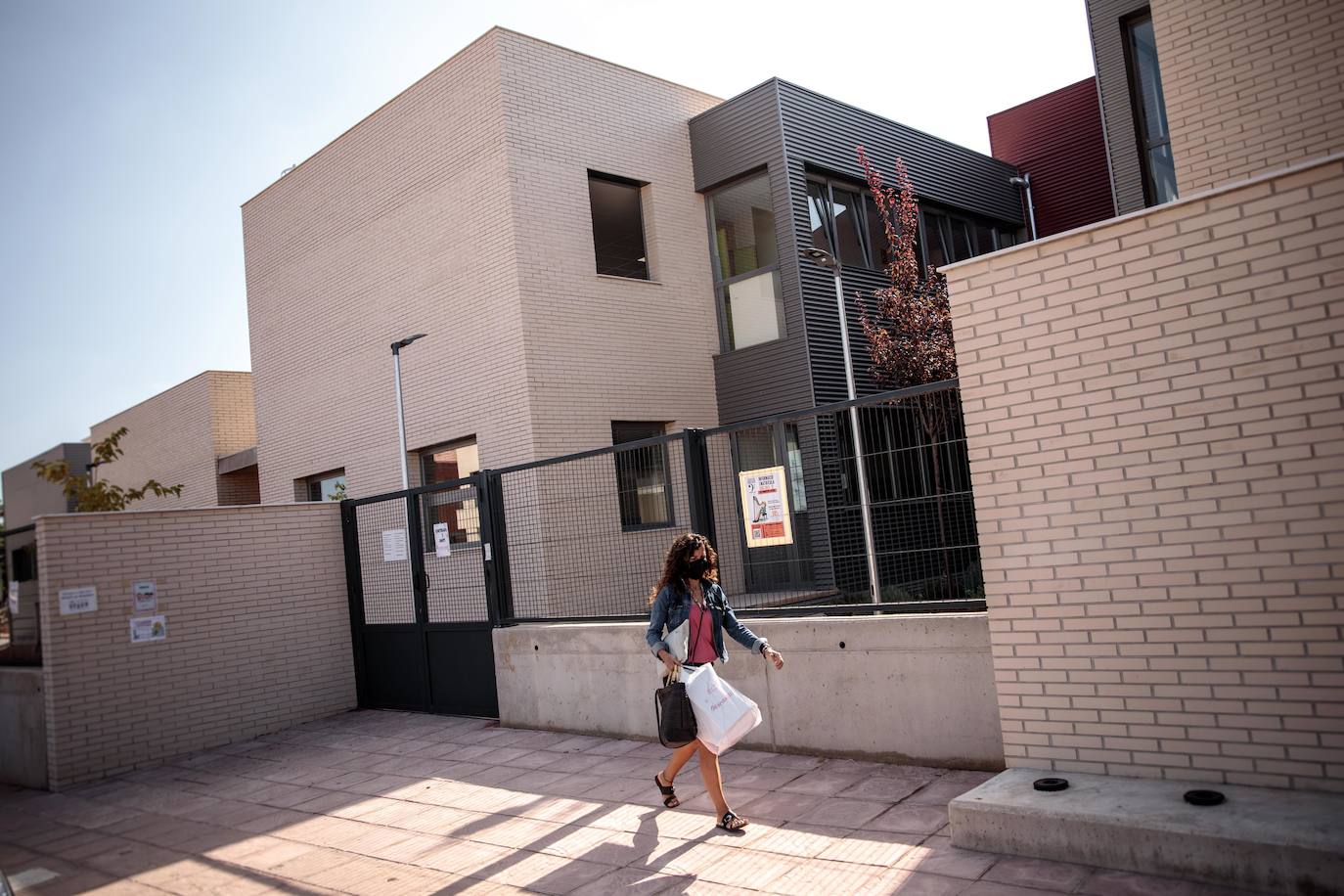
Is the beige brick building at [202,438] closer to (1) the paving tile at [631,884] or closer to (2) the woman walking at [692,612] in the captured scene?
(2) the woman walking at [692,612]

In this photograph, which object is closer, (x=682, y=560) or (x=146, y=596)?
(x=682, y=560)

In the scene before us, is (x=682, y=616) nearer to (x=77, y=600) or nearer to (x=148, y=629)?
(x=148, y=629)

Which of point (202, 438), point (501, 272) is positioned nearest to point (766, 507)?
point (501, 272)

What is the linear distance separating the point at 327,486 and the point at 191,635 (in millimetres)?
7009

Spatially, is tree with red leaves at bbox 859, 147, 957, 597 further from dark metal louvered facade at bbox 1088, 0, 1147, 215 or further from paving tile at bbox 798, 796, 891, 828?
paving tile at bbox 798, 796, 891, 828

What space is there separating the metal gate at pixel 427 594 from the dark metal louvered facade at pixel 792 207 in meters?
5.64

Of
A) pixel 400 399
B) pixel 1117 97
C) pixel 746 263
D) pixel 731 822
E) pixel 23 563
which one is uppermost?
pixel 1117 97

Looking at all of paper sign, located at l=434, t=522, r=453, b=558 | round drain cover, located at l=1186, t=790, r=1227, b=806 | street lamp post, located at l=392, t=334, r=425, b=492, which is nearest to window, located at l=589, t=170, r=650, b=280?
street lamp post, located at l=392, t=334, r=425, b=492

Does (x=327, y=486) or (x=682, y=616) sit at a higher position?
(x=327, y=486)

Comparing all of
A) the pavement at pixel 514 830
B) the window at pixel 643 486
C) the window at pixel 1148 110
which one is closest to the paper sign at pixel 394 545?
the pavement at pixel 514 830

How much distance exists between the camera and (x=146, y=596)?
1019 centimetres

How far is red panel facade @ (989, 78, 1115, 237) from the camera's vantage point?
20.4 m

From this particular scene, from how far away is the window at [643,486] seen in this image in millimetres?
8484

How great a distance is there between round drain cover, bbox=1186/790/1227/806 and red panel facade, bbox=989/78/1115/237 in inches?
704
